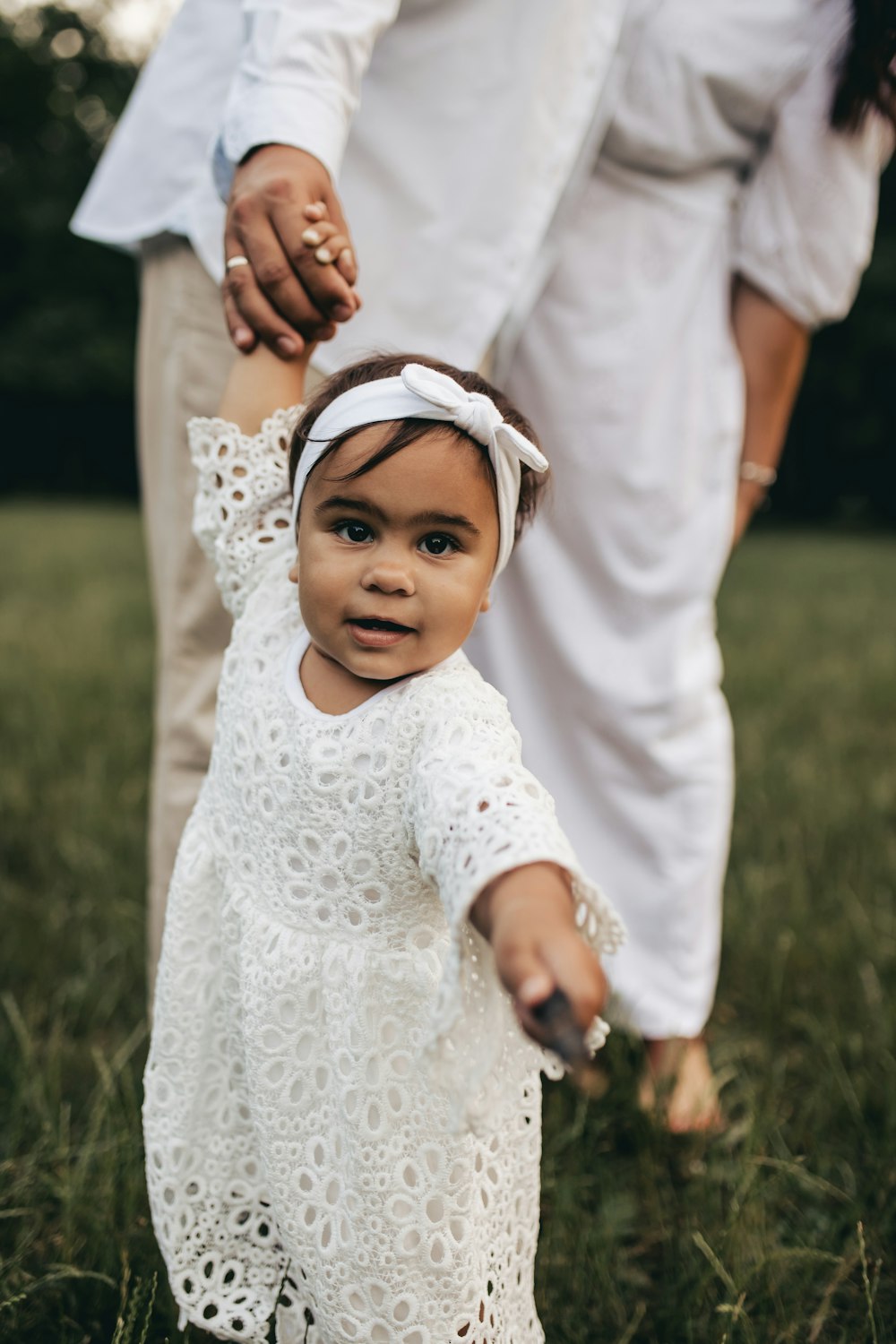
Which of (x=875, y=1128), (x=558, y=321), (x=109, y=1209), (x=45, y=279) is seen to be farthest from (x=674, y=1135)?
(x=45, y=279)

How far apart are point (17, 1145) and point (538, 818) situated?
1096mm

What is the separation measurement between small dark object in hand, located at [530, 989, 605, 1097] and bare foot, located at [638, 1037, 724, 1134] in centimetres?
118

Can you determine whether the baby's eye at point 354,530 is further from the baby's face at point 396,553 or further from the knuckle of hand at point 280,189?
the knuckle of hand at point 280,189

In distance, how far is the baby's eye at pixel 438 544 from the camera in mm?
1093

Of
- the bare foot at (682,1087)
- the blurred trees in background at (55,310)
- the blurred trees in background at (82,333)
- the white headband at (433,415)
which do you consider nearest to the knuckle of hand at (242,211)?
the white headband at (433,415)

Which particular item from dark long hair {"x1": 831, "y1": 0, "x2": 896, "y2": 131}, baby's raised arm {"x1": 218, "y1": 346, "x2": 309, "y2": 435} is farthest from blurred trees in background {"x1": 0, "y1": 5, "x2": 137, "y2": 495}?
baby's raised arm {"x1": 218, "y1": 346, "x2": 309, "y2": 435}

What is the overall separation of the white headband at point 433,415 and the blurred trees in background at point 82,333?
21542mm

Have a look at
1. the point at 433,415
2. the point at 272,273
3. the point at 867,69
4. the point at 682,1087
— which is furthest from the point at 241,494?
the point at 682,1087

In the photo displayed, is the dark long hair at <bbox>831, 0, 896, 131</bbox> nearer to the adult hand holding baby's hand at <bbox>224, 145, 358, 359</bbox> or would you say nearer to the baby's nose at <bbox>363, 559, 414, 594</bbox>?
the adult hand holding baby's hand at <bbox>224, 145, 358, 359</bbox>

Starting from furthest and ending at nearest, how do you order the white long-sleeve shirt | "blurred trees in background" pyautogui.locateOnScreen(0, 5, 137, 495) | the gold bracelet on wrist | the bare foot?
1. "blurred trees in background" pyautogui.locateOnScreen(0, 5, 137, 495)
2. the gold bracelet on wrist
3. the bare foot
4. the white long-sleeve shirt

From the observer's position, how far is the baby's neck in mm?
1137

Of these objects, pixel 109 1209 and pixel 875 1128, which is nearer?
pixel 109 1209

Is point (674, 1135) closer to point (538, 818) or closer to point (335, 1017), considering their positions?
point (335, 1017)

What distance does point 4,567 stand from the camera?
293 inches
